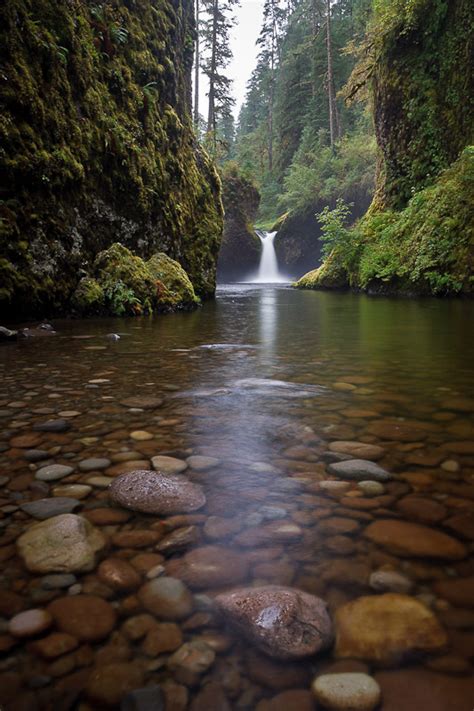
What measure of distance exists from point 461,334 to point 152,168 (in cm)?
638

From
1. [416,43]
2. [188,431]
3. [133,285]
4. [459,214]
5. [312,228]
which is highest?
[416,43]

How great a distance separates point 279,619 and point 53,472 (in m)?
0.92

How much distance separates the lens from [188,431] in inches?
71.8

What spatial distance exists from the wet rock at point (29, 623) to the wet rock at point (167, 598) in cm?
17

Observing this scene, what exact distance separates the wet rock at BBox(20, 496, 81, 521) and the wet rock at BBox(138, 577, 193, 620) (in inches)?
15.8

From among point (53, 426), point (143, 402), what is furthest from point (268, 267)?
point (53, 426)

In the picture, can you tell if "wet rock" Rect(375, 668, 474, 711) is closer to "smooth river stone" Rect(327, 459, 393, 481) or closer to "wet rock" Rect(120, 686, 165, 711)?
"wet rock" Rect(120, 686, 165, 711)

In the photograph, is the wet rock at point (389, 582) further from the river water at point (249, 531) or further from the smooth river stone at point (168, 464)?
the smooth river stone at point (168, 464)

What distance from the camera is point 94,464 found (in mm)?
1480

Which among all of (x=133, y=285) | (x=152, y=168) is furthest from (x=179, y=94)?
(x=133, y=285)

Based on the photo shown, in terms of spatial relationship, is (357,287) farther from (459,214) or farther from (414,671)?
(414,671)

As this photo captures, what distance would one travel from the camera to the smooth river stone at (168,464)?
1438 millimetres

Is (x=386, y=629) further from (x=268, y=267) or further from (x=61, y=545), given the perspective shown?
(x=268, y=267)

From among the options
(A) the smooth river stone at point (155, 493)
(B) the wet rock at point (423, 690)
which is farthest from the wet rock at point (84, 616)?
(B) the wet rock at point (423, 690)
